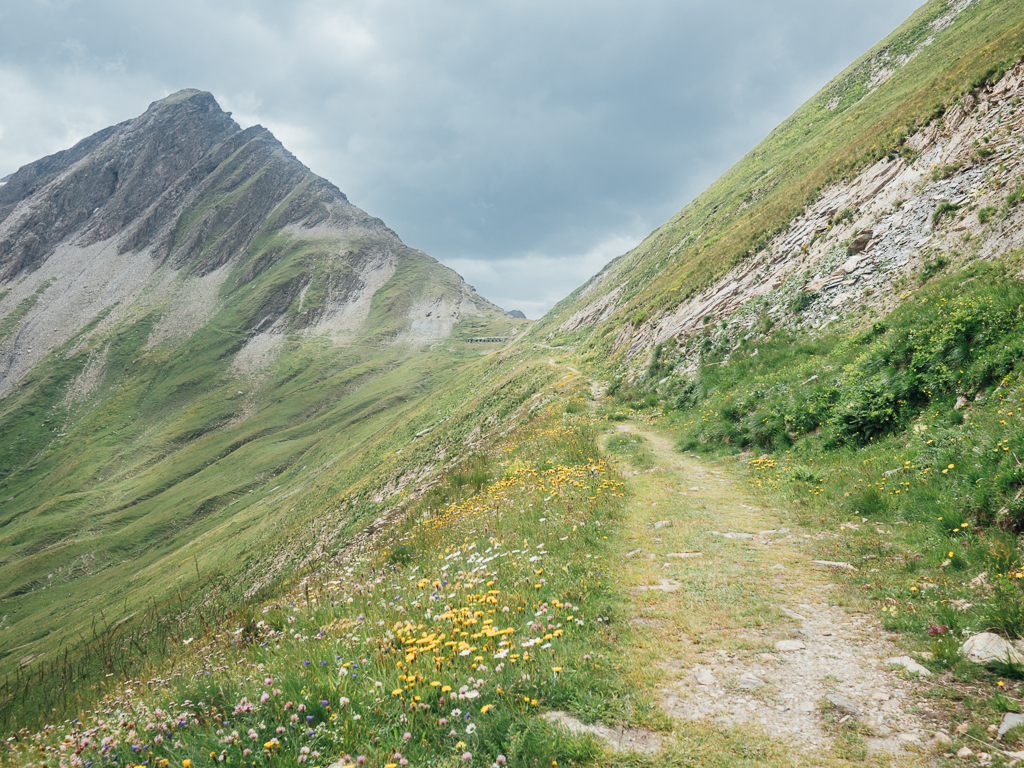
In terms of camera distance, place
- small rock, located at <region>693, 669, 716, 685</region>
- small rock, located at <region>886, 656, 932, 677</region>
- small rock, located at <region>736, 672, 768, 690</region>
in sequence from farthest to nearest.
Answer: small rock, located at <region>693, 669, 716, 685</region> < small rock, located at <region>736, 672, 768, 690</region> < small rock, located at <region>886, 656, 932, 677</region>

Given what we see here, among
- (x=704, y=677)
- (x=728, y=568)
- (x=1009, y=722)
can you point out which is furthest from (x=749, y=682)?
(x=728, y=568)

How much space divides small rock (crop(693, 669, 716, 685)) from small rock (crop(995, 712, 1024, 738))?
2.13 m

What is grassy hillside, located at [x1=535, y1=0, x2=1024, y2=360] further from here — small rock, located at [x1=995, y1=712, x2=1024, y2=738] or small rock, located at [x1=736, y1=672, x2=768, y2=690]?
small rock, located at [x1=736, y1=672, x2=768, y2=690]

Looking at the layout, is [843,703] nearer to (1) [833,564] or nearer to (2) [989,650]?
(2) [989,650]

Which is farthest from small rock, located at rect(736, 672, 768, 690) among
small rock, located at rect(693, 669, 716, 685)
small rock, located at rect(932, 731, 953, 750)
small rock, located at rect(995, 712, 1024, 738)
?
small rock, located at rect(995, 712, 1024, 738)

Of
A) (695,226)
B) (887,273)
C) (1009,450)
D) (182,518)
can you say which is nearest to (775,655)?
(1009,450)

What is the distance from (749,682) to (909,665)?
5.44 ft

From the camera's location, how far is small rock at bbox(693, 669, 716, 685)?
4.61m

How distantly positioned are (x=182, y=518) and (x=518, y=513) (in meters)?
117

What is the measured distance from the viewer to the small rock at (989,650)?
13.4ft

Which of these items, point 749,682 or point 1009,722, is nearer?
point 1009,722

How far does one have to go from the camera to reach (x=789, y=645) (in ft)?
16.9

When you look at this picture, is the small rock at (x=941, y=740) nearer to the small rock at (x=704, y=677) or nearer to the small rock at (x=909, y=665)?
the small rock at (x=909, y=665)

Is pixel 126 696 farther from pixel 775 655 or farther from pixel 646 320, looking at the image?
pixel 646 320
